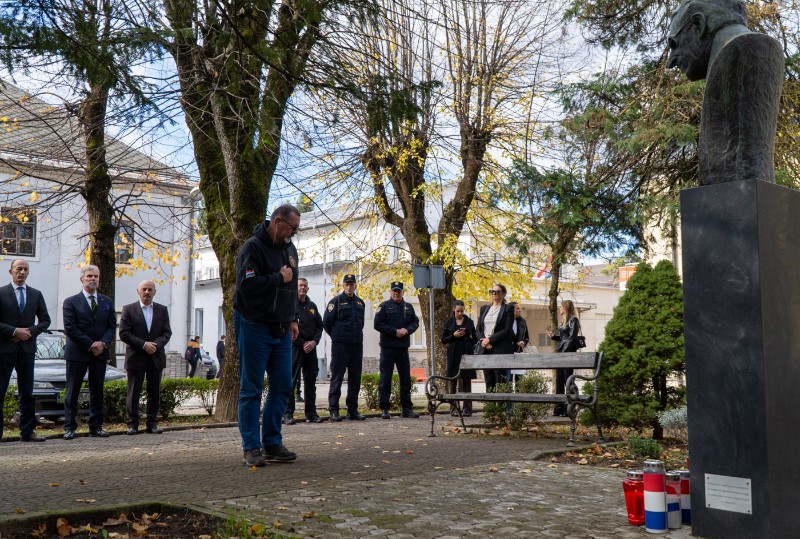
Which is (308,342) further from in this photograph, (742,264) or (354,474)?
(742,264)

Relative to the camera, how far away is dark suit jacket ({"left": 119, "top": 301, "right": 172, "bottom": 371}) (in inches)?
426

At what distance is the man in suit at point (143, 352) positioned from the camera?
10.8 metres

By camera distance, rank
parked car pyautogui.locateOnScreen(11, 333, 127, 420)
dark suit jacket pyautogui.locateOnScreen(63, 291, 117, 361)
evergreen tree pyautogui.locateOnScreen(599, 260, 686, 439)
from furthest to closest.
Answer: parked car pyautogui.locateOnScreen(11, 333, 127, 420)
dark suit jacket pyautogui.locateOnScreen(63, 291, 117, 361)
evergreen tree pyautogui.locateOnScreen(599, 260, 686, 439)

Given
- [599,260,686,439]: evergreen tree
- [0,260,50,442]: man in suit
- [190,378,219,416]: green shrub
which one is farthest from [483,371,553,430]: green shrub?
[0,260,50,442]: man in suit

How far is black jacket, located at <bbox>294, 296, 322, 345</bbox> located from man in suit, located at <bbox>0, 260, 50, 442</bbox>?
3.78m

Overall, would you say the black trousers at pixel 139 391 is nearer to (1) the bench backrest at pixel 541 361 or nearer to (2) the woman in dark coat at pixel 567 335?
(1) the bench backrest at pixel 541 361

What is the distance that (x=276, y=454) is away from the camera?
7379 millimetres

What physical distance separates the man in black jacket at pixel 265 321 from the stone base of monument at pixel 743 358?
372cm

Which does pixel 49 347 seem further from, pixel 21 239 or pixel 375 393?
pixel 21 239

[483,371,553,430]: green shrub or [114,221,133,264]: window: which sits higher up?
[114,221,133,264]: window

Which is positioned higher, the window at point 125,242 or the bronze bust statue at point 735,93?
the window at point 125,242

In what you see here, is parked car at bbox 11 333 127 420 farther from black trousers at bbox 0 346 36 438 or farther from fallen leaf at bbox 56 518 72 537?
fallen leaf at bbox 56 518 72 537

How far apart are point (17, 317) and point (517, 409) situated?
6.64 m

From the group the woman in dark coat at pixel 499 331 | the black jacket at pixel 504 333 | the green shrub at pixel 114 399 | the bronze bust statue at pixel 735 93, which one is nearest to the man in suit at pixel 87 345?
the green shrub at pixel 114 399
